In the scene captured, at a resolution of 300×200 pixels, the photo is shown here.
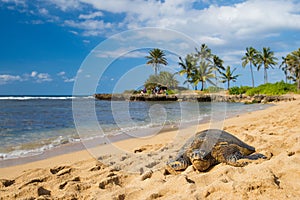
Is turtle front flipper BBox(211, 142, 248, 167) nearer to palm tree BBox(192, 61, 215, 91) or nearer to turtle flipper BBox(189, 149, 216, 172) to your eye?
turtle flipper BBox(189, 149, 216, 172)

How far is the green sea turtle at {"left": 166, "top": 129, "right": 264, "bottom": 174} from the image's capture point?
3614 millimetres

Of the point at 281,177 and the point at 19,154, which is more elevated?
the point at 281,177

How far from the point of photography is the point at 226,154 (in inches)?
149

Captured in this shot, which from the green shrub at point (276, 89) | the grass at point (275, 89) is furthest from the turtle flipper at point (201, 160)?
the green shrub at point (276, 89)

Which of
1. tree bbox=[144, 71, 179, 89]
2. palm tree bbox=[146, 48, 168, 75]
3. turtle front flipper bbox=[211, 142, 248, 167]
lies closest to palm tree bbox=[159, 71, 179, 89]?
tree bbox=[144, 71, 179, 89]

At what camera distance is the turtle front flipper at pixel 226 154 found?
3660 mm

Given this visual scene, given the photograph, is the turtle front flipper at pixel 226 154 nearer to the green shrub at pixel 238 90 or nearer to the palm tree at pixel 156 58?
the palm tree at pixel 156 58

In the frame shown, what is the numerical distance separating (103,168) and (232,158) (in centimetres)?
223

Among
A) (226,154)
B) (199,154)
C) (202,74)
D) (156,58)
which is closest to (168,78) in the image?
(156,58)

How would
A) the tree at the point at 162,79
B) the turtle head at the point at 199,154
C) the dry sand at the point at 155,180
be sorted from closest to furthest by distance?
the dry sand at the point at 155,180
the turtle head at the point at 199,154
the tree at the point at 162,79

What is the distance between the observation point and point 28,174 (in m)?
4.30

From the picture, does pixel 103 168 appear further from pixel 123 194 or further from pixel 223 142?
pixel 223 142

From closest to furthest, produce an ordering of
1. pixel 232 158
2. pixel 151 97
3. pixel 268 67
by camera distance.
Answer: pixel 232 158 < pixel 151 97 < pixel 268 67

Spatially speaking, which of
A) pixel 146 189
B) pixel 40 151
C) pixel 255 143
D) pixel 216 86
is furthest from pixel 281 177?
pixel 216 86
